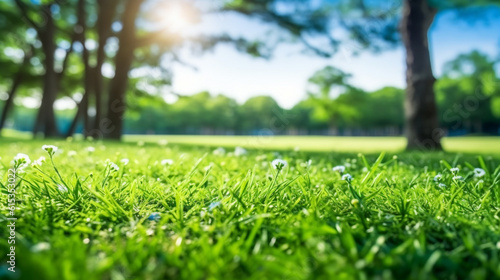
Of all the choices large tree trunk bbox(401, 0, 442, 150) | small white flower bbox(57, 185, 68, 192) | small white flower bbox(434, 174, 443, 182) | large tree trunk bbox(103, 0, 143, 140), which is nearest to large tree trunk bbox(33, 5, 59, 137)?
large tree trunk bbox(103, 0, 143, 140)

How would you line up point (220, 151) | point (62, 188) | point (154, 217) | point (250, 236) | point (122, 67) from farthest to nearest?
point (122, 67), point (220, 151), point (62, 188), point (154, 217), point (250, 236)

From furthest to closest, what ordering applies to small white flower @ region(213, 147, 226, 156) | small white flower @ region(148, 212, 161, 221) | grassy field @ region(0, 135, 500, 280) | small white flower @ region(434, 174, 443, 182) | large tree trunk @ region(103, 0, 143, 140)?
large tree trunk @ region(103, 0, 143, 140), small white flower @ region(213, 147, 226, 156), small white flower @ region(434, 174, 443, 182), small white flower @ region(148, 212, 161, 221), grassy field @ region(0, 135, 500, 280)

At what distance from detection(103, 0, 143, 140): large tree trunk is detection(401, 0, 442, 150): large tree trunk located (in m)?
10.00

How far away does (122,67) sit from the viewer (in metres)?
13.7

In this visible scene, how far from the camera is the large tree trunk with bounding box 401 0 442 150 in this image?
8484 mm

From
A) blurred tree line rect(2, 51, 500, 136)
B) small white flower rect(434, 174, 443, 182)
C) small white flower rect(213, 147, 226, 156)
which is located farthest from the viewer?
blurred tree line rect(2, 51, 500, 136)

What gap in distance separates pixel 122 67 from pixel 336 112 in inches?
1783

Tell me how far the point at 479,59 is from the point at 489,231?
51883 mm

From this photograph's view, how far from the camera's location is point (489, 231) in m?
1.25

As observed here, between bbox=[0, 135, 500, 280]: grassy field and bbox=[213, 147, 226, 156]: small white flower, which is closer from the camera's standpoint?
bbox=[0, 135, 500, 280]: grassy field

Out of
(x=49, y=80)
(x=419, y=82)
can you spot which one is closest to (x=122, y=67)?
(x=49, y=80)

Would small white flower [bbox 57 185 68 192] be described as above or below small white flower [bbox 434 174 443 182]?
above

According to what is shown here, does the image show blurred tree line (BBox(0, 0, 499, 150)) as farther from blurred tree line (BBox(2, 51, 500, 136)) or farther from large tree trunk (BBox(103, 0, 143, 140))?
blurred tree line (BBox(2, 51, 500, 136))

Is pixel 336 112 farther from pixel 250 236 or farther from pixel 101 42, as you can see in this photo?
pixel 250 236
